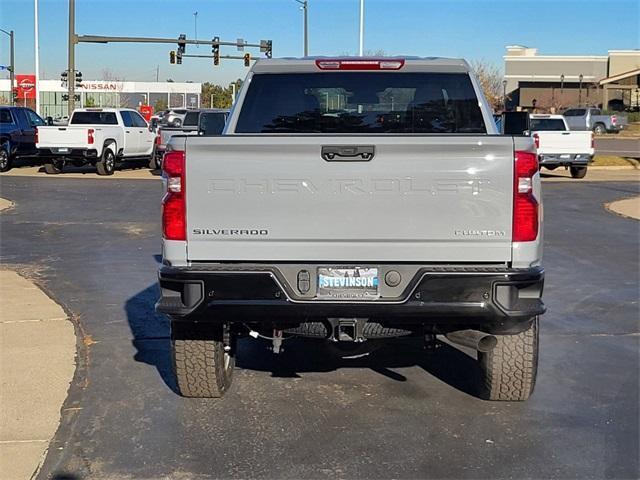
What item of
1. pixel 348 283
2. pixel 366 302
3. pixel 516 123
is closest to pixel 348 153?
pixel 348 283

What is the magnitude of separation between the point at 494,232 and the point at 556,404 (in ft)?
5.41

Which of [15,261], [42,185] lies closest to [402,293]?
[15,261]

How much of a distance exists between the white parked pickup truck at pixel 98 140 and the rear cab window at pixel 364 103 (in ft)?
62.7

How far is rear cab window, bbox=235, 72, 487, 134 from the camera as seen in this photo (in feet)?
20.3

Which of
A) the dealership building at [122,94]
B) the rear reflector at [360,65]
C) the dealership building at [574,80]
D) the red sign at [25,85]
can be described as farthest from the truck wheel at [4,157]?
the dealership building at [122,94]

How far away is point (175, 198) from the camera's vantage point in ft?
15.4

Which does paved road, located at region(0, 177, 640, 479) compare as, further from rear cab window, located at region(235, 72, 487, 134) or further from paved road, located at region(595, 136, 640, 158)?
paved road, located at region(595, 136, 640, 158)

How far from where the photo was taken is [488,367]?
5.46 meters

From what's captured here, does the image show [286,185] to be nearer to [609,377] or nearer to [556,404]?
[556,404]

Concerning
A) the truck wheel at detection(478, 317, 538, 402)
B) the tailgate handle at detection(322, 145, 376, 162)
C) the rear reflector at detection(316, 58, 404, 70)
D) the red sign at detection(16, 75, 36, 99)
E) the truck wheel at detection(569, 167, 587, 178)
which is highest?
the red sign at detection(16, 75, 36, 99)

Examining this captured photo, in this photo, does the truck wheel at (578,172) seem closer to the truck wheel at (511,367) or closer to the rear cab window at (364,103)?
the rear cab window at (364,103)

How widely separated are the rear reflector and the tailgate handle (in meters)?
1.77

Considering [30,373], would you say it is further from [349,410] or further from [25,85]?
[25,85]

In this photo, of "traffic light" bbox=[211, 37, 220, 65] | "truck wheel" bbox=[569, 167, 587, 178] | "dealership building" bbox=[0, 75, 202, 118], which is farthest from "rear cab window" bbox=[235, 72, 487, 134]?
"dealership building" bbox=[0, 75, 202, 118]
